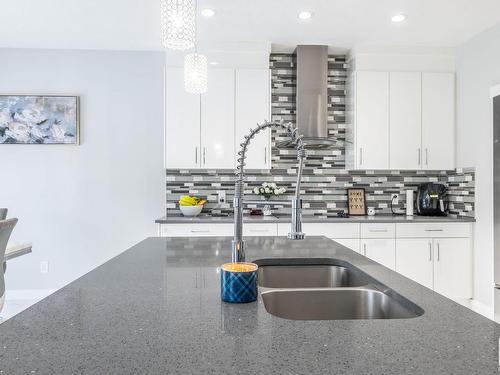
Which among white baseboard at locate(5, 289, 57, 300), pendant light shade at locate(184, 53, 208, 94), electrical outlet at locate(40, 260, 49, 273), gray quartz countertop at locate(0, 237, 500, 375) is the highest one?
pendant light shade at locate(184, 53, 208, 94)

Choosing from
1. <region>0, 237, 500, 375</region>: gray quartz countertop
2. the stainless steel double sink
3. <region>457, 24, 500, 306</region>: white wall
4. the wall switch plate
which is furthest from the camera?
the wall switch plate

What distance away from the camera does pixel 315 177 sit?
164 inches

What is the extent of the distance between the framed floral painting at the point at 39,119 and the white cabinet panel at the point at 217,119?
1.35 m

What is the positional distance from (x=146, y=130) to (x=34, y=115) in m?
1.12

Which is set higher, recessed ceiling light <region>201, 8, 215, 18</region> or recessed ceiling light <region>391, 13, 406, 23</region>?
recessed ceiling light <region>391, 13, 406, 23</region>

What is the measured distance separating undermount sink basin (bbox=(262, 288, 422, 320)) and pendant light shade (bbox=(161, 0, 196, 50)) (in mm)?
1274

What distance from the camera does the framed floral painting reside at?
12.8 ft

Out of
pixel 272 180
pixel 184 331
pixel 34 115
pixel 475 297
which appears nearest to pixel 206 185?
pixel 272 180

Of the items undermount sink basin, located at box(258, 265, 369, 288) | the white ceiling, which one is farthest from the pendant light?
undermount sink basin, located at box(258, 265, 369, 288)

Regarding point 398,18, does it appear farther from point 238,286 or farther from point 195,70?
point 238,286

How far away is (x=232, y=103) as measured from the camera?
12.4ft

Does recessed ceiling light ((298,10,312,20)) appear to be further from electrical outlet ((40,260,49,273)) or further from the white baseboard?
the white baseboard

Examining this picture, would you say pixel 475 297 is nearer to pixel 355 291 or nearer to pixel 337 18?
pixel 337 18

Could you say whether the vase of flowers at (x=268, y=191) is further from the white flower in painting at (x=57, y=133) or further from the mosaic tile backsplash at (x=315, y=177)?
the white flower in painting at (x=57, y=133)
